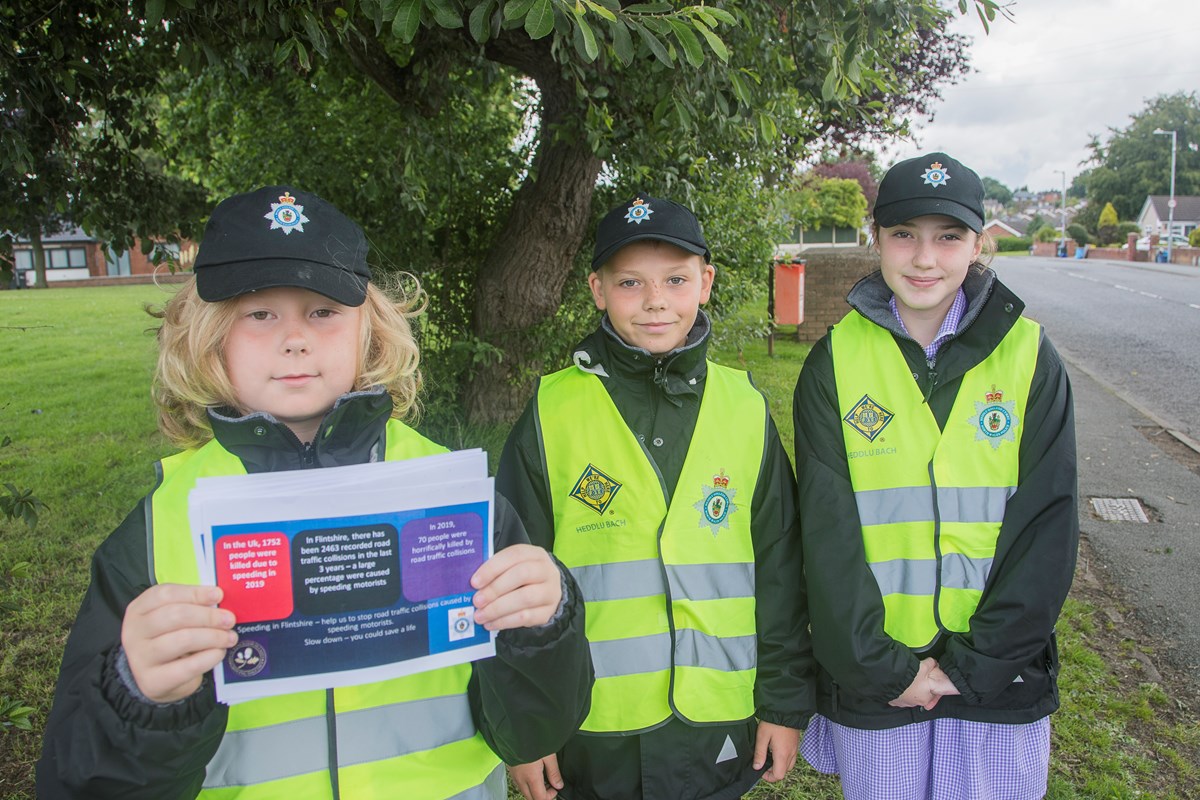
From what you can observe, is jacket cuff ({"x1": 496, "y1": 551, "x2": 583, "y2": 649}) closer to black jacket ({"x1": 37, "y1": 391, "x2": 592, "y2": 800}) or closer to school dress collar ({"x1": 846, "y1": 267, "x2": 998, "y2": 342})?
black jacket ({"x1": 37, "y1": 391, "x2": 592, "y2": 800})

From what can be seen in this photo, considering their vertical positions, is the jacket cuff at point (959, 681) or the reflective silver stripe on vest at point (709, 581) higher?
the reflective silver stripe on vest at point (709, 581)

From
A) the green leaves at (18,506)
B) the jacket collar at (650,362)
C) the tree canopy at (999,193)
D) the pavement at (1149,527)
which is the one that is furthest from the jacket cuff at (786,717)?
the tree canopy at (999,193)

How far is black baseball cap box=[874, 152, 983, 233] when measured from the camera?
7.43 feet

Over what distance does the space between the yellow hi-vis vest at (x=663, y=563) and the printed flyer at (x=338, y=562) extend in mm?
908

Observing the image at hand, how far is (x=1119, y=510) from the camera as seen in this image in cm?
620

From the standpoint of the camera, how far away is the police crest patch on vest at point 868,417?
2.28 m

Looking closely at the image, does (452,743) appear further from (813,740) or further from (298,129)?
(298,129)

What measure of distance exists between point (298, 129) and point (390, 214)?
85cm

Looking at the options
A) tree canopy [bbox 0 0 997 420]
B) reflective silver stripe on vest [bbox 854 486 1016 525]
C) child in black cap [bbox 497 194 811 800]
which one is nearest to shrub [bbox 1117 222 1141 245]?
tree canopy [bbox 0 0 997 420]

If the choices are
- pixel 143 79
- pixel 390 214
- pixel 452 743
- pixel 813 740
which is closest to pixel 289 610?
pixel 452 743

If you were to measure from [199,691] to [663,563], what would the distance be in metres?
1.15

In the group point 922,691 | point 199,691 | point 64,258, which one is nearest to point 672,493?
point 922,691

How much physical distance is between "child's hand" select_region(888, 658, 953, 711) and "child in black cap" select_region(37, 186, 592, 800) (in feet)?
3.16

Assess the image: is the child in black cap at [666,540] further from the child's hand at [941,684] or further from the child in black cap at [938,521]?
the child's hand at [941,684]
